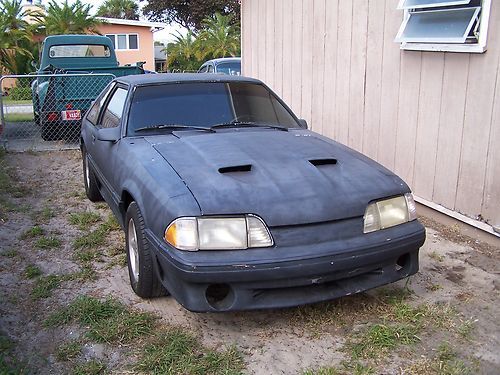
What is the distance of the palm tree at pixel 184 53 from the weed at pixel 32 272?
94.6 feet

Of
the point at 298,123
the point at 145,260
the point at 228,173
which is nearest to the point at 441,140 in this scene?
the point at 298,123

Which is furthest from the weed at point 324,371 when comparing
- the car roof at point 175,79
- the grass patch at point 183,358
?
the car roof at point 175,79

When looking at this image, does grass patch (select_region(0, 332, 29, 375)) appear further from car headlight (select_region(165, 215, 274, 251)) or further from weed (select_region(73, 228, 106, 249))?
weed (select_region(73, 228, 106, 249))

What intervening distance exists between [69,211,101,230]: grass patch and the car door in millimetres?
514

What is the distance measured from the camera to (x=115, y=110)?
16.0 feet

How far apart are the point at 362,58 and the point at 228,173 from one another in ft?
11.9

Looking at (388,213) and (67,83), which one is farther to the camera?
(67,83)

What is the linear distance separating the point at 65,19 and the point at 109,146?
27.3 metres

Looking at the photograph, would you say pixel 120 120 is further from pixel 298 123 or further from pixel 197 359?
pixel 197 359

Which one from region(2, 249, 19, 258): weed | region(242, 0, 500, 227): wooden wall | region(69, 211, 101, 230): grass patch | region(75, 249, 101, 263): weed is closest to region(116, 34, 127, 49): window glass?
region(242, 0, 500, 227): wooden wall

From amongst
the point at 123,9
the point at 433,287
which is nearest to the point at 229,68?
the point at 433,287

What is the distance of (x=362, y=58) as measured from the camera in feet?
20.8

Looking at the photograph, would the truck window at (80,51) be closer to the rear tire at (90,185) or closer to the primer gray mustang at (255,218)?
the rear tire at (90,185)

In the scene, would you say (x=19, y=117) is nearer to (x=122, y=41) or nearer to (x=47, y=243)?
(x=47, y=243)
